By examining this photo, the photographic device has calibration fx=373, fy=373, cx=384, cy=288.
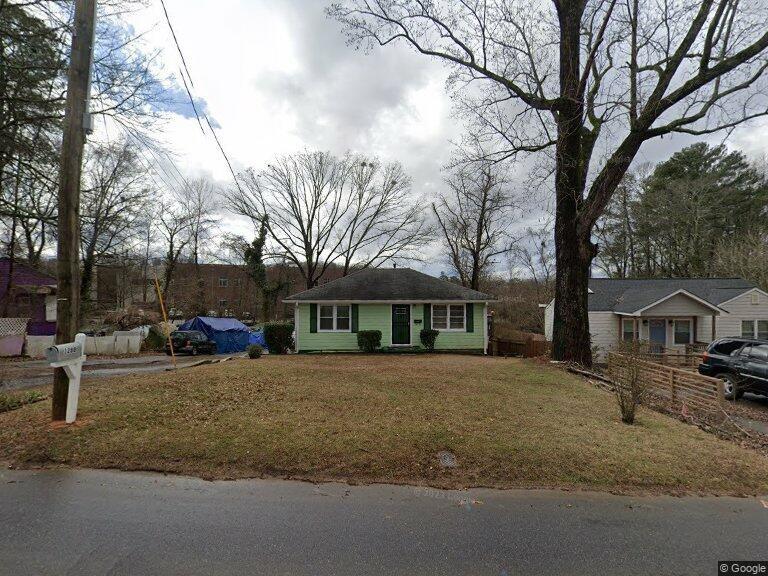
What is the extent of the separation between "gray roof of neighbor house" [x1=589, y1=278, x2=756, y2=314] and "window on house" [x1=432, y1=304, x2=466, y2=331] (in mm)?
8813

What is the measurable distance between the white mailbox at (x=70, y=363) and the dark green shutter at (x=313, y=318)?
12.4 metres

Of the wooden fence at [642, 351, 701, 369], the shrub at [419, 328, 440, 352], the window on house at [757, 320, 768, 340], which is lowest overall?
the wooden fence at [642, 351, 701, 369]

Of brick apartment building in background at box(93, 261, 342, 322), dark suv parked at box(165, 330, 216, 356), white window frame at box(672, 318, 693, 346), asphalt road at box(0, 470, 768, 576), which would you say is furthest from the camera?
brick apartment building in background at box(93, 261, 342, 322)

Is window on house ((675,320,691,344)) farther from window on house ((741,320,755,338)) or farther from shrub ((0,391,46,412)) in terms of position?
shrub ((0,391,46,412))

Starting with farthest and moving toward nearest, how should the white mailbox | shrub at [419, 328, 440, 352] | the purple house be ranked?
the purple house
shrub at [419, 328, 440, 352]
the white mailbox

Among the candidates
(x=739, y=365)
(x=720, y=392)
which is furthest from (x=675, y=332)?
(x=720, y=392)

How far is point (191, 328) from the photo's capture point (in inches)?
906

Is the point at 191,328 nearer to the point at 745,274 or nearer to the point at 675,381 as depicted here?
the point at 675,381

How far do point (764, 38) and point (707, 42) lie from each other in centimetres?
112

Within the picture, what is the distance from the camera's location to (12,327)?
17.4 meters

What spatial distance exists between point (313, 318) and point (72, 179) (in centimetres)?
1283

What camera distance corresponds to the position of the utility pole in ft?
17.4

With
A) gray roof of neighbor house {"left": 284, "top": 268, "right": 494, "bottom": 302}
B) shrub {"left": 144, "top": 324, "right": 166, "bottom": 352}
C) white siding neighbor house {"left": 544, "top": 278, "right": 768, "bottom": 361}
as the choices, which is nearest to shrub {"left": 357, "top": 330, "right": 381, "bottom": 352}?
gray roof of neighbor house {"left": 284, "top": 268, "right": 494, "bottom": 302}

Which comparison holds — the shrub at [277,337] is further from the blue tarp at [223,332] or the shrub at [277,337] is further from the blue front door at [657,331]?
the blue front door at [657,331]
